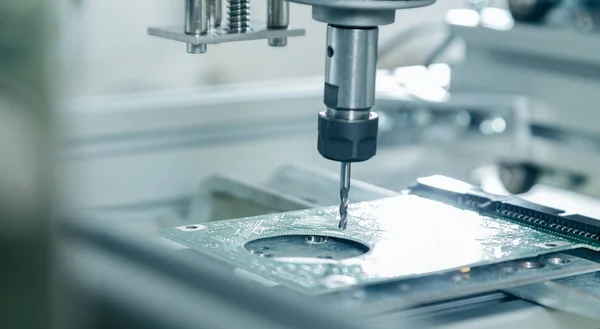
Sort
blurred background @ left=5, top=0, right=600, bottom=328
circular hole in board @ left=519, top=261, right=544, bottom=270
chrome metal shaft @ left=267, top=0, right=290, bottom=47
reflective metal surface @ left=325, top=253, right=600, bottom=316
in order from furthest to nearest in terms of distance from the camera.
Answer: blurred background @ left=5, top=0, right=600, bottom=328, chrome metal shaft @ left=267, top=0, right=290, bottom=47, circular hole in board @ left=519, top=261, right=544, bottom=270, reflective metal surface @ left=325, top=253, right=600, bottom=316

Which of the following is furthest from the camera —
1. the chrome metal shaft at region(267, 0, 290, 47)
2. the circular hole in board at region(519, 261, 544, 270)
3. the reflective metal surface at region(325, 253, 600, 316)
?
the chrome metal shaft at region(267, 0, 290, 47)

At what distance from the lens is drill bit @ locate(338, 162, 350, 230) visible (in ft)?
3.03

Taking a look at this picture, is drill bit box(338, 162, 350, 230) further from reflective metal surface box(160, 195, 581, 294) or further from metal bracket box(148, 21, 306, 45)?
metal bracket box(148, 21, 306, 45)

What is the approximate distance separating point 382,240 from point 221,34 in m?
0.26

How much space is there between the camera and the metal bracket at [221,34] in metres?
0.97

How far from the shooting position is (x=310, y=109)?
2.02 metres

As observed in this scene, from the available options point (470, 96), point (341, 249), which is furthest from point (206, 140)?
point (341, 249)

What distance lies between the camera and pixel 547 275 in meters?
0.89

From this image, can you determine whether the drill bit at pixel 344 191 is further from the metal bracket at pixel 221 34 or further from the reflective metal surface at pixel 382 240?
the metal bracket at pixel 221 34

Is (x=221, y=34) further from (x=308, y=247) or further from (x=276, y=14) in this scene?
(x=308, y=247)

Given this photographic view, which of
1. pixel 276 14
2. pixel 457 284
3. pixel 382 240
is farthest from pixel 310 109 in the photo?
pixel 457 284

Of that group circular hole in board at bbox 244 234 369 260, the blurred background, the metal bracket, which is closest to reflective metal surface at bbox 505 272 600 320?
circular hole in board at bbox 244 234 369 260

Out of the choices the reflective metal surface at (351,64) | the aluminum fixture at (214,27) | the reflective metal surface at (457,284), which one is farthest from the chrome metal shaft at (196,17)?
the reflective metal surface at (457,284)

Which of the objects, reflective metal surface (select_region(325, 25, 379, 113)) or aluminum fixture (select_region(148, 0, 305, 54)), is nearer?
reflective metal surface (select_region(325, 25, 379, 113))
